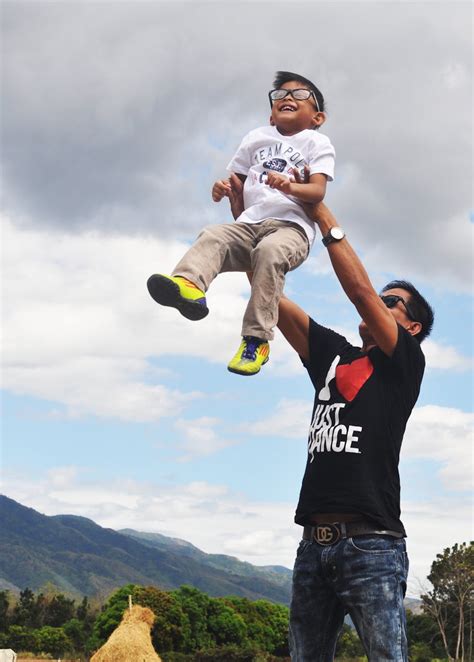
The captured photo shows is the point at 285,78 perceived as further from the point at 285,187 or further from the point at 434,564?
the point at 434,564

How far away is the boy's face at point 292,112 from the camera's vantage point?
17.8 ft

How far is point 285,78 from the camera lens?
550cm

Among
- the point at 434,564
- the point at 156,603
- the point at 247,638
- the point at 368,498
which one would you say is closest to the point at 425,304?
the point at 368,498

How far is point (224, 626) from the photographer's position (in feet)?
163

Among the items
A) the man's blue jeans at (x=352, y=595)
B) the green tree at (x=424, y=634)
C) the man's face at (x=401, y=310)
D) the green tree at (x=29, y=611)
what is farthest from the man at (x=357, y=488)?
the green tree at (x=29, y=611)

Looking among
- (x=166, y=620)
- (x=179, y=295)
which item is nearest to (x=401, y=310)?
(x=179, y=295)

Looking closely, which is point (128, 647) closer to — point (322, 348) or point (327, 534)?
point (322, 348)

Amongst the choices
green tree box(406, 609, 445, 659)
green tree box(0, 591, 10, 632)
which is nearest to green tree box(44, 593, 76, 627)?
green tree box(0, 591, 10, 632)

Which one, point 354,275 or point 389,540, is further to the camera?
point 354,275

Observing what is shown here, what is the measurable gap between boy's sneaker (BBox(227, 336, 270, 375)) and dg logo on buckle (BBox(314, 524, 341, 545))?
36.4 inches

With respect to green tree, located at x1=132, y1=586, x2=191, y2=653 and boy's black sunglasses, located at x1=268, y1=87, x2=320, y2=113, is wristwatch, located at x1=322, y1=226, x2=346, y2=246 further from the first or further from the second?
green tree, located at x1=132, y1=586, x2=191, y2=653

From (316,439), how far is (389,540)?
691 mm

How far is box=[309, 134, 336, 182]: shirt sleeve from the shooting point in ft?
17.0

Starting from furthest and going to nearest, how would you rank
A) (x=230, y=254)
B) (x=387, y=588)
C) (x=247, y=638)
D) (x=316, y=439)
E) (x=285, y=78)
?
(x=247, y=638), (x=285, y=78), (x=230, y=254), (x=316, y=439), (x=387, y=588)
